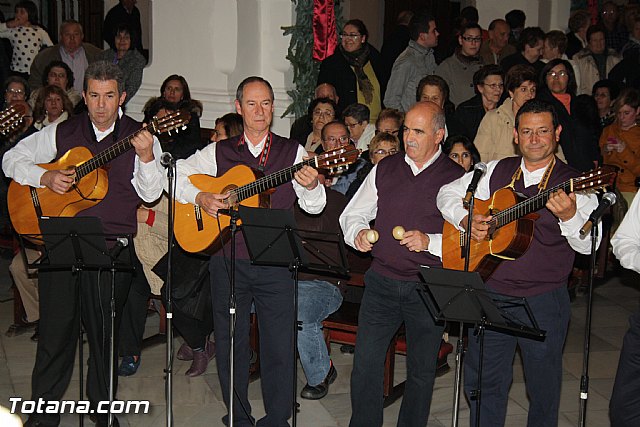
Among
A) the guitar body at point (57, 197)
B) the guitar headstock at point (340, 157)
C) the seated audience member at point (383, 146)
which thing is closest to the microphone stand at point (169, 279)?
the guitar body at point (57, 197)

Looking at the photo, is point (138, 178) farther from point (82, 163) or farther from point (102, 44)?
point (102, 44)

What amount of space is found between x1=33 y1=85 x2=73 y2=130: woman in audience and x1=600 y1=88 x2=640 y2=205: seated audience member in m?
4.97

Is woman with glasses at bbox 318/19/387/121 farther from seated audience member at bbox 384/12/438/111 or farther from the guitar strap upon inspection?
the guitar strap

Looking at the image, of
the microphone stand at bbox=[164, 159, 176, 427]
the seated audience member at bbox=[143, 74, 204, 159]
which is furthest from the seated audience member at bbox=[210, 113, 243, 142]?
the microphone stand at bbox=[164, 159, 176, 427]

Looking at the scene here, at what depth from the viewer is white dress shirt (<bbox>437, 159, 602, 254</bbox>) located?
4.71m

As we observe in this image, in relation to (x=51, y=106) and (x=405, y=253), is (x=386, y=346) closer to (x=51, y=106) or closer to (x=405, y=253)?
(x=405, y=253)

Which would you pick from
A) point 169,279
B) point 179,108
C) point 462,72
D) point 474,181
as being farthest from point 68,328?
point 462,72

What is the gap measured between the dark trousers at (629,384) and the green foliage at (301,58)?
211 inches

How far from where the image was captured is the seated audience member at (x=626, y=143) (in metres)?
9.12

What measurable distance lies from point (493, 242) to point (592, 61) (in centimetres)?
693

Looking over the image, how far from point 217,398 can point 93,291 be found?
1.38 m

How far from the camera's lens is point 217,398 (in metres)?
6.58

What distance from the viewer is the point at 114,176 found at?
18.3ft

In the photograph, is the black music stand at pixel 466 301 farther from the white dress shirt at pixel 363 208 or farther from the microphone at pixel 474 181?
the white dress shirt at pixel 363 208
